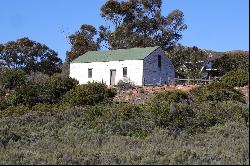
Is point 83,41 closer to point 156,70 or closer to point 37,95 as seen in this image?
point 156,70

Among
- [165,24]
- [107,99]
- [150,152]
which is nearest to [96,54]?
[165,24]

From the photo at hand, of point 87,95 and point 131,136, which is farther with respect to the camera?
point 87,95

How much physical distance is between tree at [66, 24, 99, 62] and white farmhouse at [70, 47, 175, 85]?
38.9ft

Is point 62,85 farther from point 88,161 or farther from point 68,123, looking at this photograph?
point 88,161

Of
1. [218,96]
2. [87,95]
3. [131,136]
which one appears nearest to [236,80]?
[218,96]

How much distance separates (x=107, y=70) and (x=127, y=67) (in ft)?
8.26

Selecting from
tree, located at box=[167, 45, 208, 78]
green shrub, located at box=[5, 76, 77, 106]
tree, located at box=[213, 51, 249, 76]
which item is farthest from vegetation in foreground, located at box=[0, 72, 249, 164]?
tree, located at box=[167, 45, 208, 78]

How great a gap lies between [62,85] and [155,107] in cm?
1567

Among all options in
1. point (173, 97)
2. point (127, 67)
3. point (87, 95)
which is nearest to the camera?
point (173, 97)

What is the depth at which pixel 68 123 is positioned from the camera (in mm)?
19922

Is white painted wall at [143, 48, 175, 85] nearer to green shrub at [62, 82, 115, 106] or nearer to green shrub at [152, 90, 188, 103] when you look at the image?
green shrub at [62, 82, 115, 106]

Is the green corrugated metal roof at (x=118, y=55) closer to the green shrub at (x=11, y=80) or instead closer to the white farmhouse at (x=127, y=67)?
the white farmhouse at (x=127, y=67)

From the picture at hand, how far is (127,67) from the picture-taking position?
51250 mm

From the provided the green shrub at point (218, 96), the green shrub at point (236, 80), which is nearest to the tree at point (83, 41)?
the green shrub at point (236, 80)
